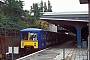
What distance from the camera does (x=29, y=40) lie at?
20344 mm

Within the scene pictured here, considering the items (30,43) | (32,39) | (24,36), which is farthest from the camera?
(24,36)

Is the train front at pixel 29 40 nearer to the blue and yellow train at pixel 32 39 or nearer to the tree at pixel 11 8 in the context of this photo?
the blue and yellow train at pixel 32 39

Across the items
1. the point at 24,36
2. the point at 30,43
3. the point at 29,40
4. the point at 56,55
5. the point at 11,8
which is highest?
the point at 11,8

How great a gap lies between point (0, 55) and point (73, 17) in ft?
55.3

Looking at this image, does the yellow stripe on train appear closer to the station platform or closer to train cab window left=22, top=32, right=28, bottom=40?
train cab window left=22, top=32, right=28, bottom=40

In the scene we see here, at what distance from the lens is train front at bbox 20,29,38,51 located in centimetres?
2030

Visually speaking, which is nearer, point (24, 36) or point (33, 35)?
point (33, 35)

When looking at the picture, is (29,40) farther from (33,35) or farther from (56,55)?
(56,55)

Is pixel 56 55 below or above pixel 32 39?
below

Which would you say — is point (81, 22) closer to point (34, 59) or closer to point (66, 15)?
point (66, 15)

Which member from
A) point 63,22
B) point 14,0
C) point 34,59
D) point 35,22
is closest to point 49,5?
point 35,22

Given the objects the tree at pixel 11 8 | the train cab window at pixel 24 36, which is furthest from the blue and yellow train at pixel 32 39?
the tree at pixel 11 8

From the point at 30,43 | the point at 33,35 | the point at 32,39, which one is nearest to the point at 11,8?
the point at 33,35

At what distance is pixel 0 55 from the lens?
16.3 m
